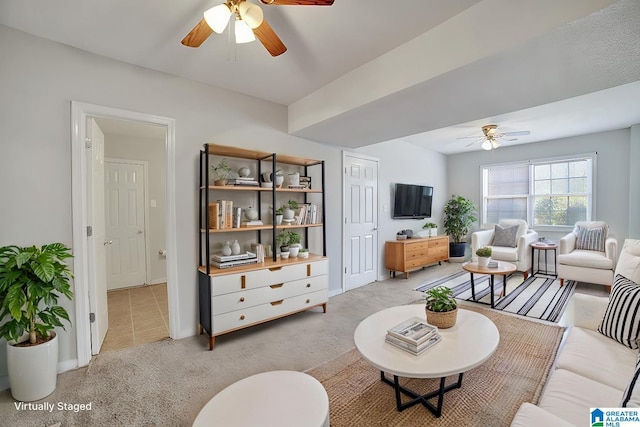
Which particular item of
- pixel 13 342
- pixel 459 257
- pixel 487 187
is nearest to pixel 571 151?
pixel 487 187

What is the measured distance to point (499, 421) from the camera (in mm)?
1583

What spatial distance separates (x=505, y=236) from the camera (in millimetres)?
5105

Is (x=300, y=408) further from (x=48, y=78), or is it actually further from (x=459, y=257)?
(x=459, y=257)

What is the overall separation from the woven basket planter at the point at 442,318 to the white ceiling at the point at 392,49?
163cm

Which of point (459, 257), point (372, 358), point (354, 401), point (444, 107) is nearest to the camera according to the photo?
point (372, 358)

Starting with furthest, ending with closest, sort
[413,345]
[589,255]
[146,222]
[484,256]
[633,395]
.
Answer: [146,222], [589,255], [484,256], [413,345], [633,395]

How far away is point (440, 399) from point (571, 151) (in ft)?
18.8

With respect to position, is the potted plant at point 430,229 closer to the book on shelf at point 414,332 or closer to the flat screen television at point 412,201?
the flat screen television at point 412,201

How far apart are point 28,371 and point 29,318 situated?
0.34m

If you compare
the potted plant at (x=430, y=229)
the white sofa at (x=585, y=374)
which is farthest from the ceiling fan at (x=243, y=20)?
the potted plant at (x=430, y=229)

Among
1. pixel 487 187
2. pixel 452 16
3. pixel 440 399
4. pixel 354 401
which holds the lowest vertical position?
pixel 354 401

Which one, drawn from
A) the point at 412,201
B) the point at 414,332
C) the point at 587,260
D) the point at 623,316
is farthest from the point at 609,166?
the point at 414,332

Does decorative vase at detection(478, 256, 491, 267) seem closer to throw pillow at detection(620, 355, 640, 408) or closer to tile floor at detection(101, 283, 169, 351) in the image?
throw pillow at detection(620, 355, 640, 408)

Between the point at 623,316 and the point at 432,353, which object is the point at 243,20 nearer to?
the point at 432,353
